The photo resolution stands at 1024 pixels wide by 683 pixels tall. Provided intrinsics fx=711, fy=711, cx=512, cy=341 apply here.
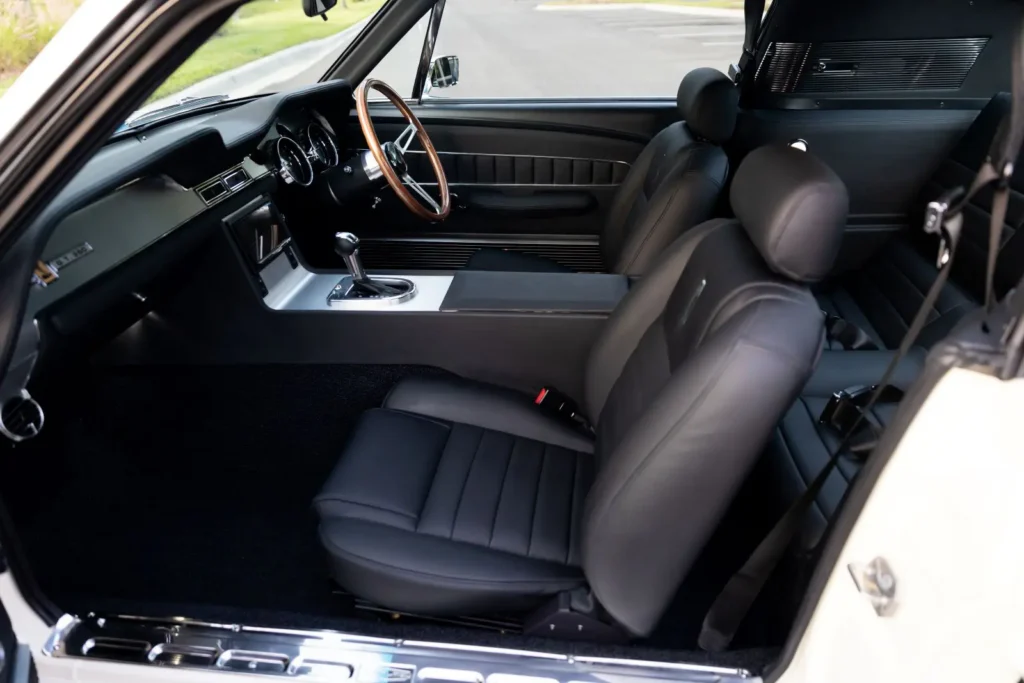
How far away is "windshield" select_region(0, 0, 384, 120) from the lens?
0.91 meters

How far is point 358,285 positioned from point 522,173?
105 cm

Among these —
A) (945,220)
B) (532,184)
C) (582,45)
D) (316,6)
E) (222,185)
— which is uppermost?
(316,6)

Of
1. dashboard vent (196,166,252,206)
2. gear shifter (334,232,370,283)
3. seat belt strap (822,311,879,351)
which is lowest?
seat belt strap (822,311,879,351)

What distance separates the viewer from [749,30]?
258cm

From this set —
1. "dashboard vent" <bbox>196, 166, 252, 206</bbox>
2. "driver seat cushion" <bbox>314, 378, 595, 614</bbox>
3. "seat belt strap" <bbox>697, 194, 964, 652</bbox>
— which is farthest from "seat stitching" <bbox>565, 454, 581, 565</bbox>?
"dashboard vent" <bbox>196, 166, 252, 206</bbox>

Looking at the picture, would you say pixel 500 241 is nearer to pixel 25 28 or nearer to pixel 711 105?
pixel 711 105

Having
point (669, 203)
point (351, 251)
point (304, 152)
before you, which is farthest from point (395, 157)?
point (669, 203)

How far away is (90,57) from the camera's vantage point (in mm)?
763

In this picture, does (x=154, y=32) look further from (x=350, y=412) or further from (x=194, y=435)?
(x=194, y=435)

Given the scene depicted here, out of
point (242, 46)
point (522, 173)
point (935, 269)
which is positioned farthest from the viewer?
point (522, 173)

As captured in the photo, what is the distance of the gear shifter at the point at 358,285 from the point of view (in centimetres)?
190

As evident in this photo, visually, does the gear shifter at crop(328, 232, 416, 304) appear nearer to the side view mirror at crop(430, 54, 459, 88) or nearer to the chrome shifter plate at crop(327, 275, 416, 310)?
the chrome shifter plate at crop(327, 275, 416, 310)

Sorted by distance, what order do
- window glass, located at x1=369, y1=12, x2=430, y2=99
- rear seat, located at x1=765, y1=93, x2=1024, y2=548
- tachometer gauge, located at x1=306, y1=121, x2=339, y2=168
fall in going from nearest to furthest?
rear seat, located at x1=765, y1=93, x2=1024, y2=548
tachometer gauge, located at x1=306, y1=121, x2=339, y2=168
window glass, located at x1=369, y1=12, x2=430, y2=99

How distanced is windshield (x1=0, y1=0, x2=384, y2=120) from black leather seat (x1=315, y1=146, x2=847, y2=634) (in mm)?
724
